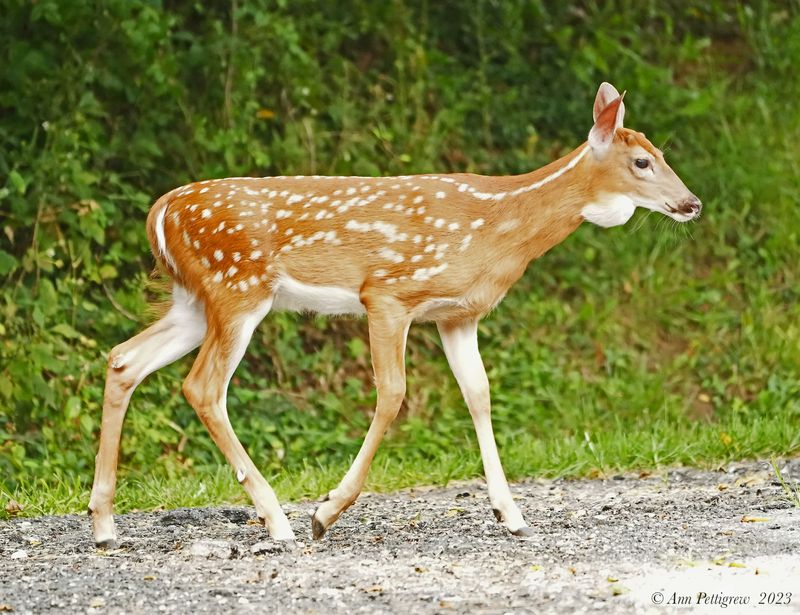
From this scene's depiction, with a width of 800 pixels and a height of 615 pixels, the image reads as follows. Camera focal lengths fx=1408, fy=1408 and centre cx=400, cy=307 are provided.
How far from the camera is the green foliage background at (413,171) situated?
8211 millimetres

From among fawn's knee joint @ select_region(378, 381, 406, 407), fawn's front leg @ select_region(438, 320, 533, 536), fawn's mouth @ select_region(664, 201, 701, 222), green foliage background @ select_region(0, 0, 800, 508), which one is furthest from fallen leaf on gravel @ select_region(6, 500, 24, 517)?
fawn's mouth @ select_region(664, 201, 701, 222)

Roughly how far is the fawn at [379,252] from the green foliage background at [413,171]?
66.2 inches

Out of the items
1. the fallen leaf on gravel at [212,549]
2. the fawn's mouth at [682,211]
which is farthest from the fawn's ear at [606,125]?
the fallen leaf on gravel at [212,549]

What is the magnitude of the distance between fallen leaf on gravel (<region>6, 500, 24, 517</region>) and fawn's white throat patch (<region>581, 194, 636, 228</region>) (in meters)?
3.00

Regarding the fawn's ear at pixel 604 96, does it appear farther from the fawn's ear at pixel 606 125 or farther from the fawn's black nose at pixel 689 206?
the fawn's black nose at pixel 689 206

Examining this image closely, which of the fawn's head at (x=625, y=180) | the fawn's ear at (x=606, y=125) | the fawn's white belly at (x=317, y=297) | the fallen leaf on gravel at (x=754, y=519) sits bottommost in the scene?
the fallen leaf on gravel at (x=754, y=519)

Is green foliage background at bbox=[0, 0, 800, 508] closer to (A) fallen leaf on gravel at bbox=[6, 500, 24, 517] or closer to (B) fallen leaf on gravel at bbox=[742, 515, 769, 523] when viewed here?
(A) fallen leaf on gravel at bbox=[6, 500, 24, 517]

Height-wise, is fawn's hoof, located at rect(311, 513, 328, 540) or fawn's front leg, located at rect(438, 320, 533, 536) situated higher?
fawn's front leg, located at rect(438, 320, 533, 536)

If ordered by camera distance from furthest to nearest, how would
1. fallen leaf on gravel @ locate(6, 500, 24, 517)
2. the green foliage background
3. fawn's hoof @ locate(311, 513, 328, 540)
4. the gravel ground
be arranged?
the green foliage background
fallen leaf on gravel @ locate(6, 500, 24, 517)
fawn's hoof @ locate(311, 513, 328, 540)
the gravel ground

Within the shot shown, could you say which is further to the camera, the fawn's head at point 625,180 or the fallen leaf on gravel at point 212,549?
the fawn's head at point 625,180

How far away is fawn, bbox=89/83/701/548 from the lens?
5.82m

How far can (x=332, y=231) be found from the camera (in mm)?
5906

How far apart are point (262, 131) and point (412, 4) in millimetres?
1885

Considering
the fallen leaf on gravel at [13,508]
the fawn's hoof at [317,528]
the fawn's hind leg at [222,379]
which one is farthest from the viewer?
the fallen leaf on gravel at [13,508]
